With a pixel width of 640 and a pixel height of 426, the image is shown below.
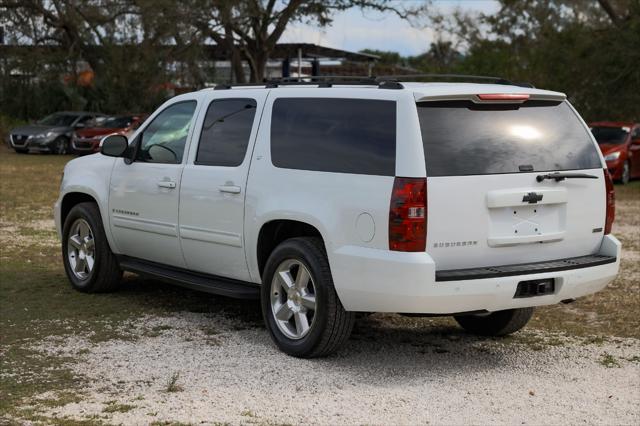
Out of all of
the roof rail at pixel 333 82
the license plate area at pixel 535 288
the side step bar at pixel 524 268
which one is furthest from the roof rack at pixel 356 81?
the license plate area at pixel 535 288

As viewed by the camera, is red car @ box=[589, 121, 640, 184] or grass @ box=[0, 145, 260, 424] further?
red car @ box=[589, 121, 640, 184]

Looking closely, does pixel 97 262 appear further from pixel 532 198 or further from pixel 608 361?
pixel 608 361

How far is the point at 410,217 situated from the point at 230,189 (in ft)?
5.77

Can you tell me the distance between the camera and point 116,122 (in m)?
34.7

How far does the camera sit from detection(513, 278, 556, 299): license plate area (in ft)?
20.8

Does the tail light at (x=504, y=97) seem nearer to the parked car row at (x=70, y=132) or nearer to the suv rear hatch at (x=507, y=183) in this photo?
the suv rear hatch at (x=507, y=183)

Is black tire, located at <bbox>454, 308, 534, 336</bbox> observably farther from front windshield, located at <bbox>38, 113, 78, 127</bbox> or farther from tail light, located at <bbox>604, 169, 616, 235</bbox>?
front windshield, located at <bbox>38, 113, 78, 127</bbox>

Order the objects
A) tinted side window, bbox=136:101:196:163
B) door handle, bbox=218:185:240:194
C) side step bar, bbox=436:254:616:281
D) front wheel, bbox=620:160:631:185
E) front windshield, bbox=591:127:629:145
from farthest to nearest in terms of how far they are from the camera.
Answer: front windshield, bbox=591:127:629:145
front wheel, bbox=620:160:631:185
tinted side window, bbox=136:101:196:163
door handle, bbox=218:185:240:194
side step bar, bbox=436:254:616:281

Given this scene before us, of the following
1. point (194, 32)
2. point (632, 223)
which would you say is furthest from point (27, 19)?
point (632, 223)

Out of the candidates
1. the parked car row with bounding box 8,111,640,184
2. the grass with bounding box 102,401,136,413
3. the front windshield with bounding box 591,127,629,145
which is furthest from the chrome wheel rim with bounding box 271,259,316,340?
the parked car row with bounding box 8,111,640,184

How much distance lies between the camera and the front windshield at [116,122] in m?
34.3

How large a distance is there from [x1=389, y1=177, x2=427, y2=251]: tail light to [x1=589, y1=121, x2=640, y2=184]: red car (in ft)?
61.9

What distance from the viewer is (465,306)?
6.18m

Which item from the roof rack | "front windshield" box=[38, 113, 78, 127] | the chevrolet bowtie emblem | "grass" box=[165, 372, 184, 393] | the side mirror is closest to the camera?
"grass" box=[165, 372, 184, 393]
